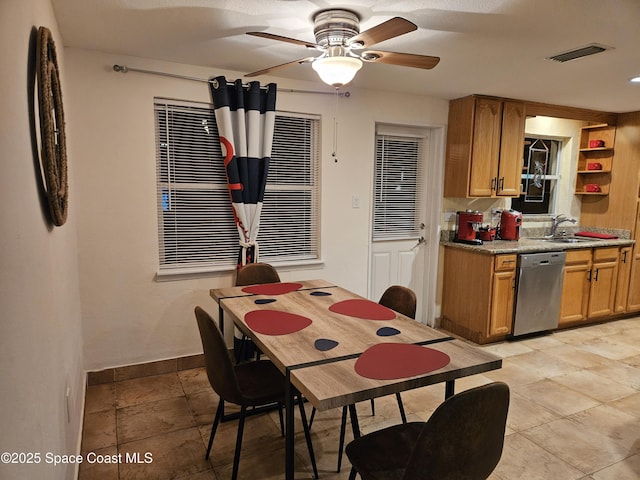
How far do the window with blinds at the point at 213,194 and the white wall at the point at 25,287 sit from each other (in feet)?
4.44

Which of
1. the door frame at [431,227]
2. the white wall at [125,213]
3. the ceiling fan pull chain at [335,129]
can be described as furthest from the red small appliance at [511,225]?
the white wall at [125,213]

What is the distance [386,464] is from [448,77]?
2.89m

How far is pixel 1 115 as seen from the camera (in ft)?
3.36

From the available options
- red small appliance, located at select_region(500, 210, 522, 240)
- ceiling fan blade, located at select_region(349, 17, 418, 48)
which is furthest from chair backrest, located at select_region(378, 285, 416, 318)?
red small appliance, located at select_region(500, 210, 522, 240)

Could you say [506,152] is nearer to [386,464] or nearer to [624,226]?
[624,226]

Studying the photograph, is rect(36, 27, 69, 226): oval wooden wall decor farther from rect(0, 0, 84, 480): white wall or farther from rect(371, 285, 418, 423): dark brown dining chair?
rect(371, 285, 418, 423): dark brown dining chair

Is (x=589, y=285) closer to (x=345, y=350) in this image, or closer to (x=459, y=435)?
(x=345, y=350)

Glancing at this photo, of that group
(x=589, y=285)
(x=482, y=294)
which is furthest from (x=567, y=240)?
(x=482, y=294)

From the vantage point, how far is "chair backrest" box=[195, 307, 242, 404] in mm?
1803

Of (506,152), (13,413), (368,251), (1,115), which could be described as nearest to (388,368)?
(13,413)

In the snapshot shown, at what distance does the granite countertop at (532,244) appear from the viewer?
388cm

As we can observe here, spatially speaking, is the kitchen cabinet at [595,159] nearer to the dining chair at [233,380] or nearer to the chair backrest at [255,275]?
the chair backrest at [255,275]

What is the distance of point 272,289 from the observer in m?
2.73

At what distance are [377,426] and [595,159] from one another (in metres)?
4.42
